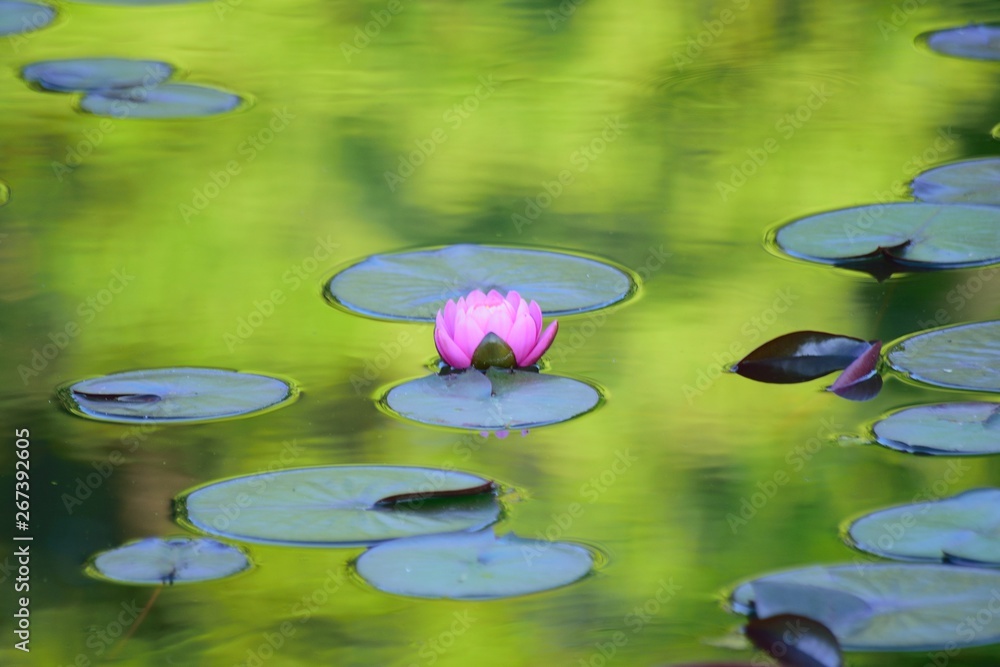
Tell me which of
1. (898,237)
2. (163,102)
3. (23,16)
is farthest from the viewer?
(23,16)

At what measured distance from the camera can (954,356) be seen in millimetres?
2012

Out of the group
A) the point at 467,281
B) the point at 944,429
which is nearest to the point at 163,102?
the point at 467,281

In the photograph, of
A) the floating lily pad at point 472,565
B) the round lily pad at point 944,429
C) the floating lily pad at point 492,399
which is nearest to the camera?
the floating lily pad at point 472,565

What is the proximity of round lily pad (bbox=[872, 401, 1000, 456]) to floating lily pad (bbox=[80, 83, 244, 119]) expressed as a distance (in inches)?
84.8

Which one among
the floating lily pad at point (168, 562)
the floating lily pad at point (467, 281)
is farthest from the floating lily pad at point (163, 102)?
the floating lily pad at point (168, 562)

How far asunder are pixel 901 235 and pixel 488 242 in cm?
78

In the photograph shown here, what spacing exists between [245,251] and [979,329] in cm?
136

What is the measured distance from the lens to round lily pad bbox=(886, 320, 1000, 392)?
6.39 feet

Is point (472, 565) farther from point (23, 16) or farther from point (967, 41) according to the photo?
point (23, 16)

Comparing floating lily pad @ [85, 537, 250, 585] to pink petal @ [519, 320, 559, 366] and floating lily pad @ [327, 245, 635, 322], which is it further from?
floating lily pad @ [327, 245, 635, 322]

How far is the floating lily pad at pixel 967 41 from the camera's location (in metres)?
3.78

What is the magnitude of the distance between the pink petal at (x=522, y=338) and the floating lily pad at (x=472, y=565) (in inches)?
18.3

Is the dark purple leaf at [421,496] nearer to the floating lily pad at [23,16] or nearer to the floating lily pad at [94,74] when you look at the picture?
the floating lily pad at [94,74]

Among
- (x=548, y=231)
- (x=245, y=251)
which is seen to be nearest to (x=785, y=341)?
(x=548, y=231)
